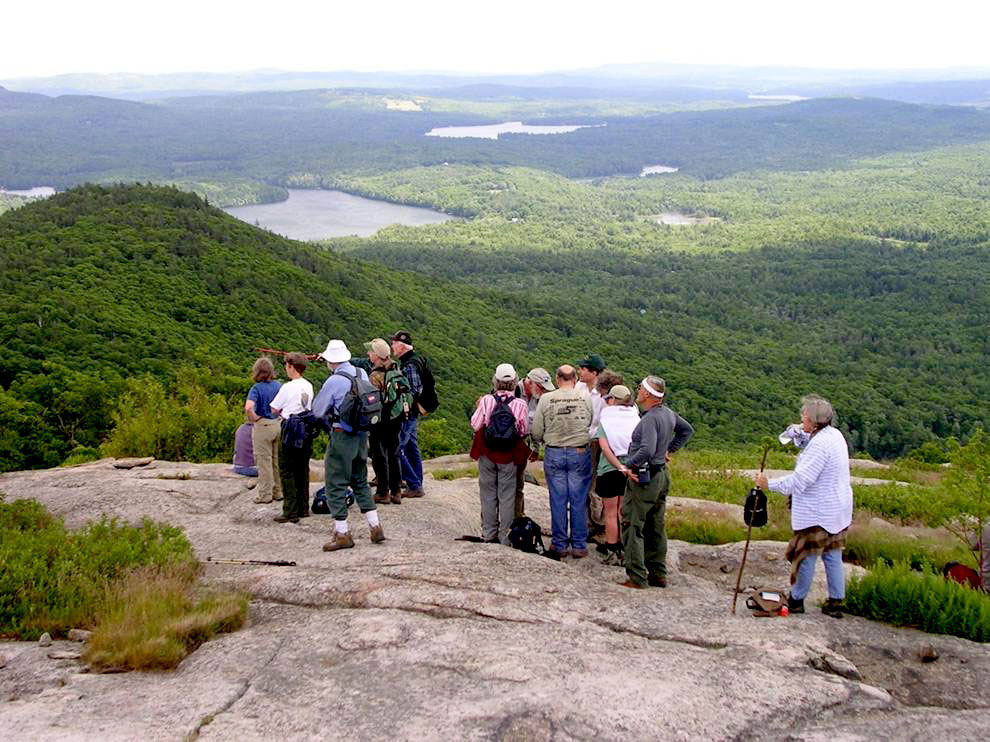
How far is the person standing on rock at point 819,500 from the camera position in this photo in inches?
287

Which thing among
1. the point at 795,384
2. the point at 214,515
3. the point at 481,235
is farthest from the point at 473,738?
the point at 481,235

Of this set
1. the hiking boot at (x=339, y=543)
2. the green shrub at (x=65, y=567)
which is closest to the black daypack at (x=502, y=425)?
the hiking boot at (x=339, y=543)

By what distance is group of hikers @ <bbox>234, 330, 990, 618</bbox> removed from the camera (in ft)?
24.5

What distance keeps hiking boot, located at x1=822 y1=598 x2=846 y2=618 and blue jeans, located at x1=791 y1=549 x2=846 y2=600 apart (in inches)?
1.5

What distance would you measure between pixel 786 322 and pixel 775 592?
334 ft

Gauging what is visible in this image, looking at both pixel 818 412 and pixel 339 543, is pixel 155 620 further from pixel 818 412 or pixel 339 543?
pixel 818 412

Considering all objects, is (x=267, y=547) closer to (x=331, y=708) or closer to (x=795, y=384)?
(x=331, y=708)

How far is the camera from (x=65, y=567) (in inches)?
286

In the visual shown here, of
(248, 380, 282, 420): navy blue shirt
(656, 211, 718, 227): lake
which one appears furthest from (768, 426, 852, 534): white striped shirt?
(656, 211, 718, 227): lake

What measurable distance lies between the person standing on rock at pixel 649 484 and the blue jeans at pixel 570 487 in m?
0.62

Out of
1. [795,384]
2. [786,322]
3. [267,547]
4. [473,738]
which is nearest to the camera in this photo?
[473,738]

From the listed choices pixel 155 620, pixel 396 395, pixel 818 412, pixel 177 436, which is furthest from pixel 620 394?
pixel 177 436

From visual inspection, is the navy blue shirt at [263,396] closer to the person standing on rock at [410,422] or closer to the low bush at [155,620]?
the person standing on rock at [410,422]

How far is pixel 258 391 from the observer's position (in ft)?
35.4
